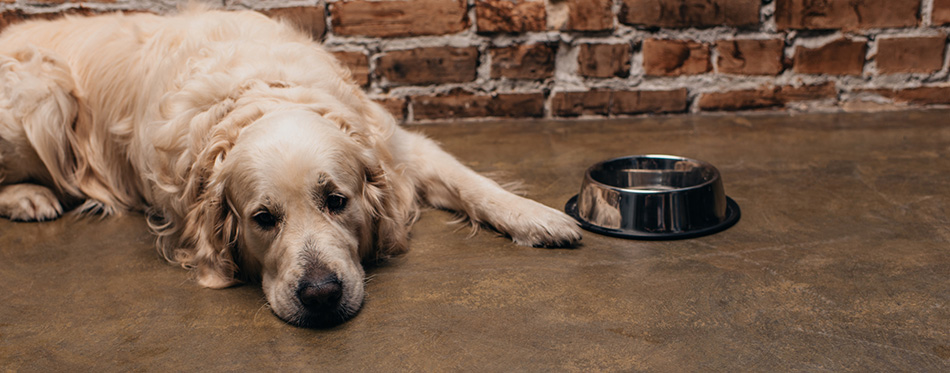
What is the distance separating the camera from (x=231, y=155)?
5.26ft

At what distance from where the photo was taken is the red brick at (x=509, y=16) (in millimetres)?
2857

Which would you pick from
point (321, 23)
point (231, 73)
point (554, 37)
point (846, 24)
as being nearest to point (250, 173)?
point (231, 73)

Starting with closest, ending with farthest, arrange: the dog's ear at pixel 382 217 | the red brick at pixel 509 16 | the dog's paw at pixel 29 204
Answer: the dog's ear at pixel 382 217 < the dog's paw at pixel 29 204 < the red brick at pixel 509 16

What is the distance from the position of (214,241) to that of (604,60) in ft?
5.94

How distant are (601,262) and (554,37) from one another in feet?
4.74

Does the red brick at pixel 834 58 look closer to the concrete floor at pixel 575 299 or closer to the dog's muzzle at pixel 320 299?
the concrete floor at pixel 575 299


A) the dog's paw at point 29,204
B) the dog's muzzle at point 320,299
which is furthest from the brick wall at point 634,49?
the dog's muzzle at point 320,299

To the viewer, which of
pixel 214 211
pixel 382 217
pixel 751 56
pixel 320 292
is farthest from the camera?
pixel 751 56

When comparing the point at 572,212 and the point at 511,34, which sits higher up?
the point at 511,34

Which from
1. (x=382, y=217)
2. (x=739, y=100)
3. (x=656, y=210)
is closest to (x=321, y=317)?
(x=382, y=217)

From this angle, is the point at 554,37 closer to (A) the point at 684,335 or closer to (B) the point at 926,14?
(B) the point at 926,14

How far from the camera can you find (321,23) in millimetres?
2895

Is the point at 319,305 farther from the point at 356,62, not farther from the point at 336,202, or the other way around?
the point at 356,62

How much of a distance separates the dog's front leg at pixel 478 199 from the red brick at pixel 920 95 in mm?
1862
